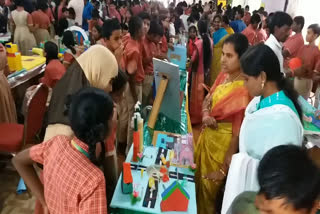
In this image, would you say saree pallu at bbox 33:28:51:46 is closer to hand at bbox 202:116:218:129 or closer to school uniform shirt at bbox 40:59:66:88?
school uniform shirt at bbox 40:59:66:88

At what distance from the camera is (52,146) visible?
3.42 feet

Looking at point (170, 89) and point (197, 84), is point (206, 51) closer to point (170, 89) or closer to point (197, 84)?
point (197, 84)

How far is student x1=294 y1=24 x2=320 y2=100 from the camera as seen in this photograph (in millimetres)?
3301

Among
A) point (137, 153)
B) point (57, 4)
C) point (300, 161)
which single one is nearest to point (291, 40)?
point (137, 153)

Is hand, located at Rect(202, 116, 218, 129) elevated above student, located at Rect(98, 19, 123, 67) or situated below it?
below

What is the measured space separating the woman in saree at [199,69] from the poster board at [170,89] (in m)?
1.12

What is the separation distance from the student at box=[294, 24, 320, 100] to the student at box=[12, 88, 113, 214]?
305 centimetres

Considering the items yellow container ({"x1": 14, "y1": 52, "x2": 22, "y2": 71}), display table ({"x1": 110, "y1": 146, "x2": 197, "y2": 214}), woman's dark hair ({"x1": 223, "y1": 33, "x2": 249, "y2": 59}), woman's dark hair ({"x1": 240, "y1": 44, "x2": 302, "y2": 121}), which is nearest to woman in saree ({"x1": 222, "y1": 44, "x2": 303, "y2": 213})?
woman's dark hair ({"x1": 240, "y1": 44, "x2": 302, "y2": 121})

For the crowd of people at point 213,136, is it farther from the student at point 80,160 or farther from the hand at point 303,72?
the hand at point 303,72

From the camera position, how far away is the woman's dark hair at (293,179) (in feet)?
2.39

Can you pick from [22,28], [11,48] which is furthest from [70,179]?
[22,28]

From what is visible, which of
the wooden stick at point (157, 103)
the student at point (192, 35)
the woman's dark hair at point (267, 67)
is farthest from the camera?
the student at point (192, 35)

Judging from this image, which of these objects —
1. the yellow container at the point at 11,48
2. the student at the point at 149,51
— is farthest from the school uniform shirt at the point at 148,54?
the yellow container at the point at 11,48

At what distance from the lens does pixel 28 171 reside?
113cm
